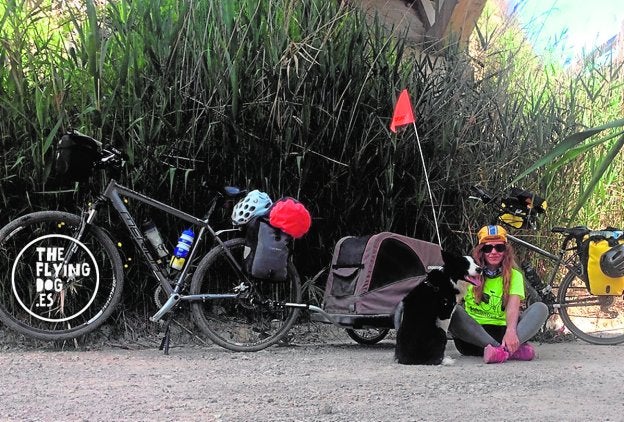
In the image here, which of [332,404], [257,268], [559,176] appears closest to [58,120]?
[257,268]

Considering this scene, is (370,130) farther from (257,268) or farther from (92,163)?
(92,163)

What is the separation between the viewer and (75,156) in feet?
11.7

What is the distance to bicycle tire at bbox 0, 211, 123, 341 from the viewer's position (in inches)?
146

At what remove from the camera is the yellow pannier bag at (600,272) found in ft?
14.2

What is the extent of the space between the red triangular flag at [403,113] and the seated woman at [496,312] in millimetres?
840

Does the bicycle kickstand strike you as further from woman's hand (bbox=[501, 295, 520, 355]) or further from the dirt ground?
woman's hand (bbox=[501, 295, 520, 355])

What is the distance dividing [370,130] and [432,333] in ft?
4.86

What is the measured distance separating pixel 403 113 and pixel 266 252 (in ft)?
4.15

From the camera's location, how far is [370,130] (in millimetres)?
4363

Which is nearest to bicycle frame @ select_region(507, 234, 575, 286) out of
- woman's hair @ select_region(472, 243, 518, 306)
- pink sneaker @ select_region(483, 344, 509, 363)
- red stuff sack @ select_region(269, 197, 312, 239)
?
woman's hair @ select_region(472, 243, 518, 306)

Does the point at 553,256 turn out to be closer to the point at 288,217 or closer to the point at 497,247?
the point at 497,247

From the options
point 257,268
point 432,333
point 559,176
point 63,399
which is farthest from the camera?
point 559,176

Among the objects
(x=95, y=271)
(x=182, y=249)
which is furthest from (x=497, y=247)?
(x=95, y=271)

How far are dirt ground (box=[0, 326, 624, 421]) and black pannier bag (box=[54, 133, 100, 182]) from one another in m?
0.99
